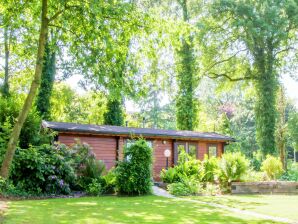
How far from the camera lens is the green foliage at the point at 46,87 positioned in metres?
21.5

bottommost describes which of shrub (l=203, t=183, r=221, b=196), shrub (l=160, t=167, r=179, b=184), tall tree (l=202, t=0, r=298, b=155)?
shrub (l=203, t=183, r=221, b=196)

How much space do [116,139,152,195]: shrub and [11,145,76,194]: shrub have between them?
1870 mm

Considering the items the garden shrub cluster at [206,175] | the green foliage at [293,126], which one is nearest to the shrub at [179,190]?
the garden shrub cluster at [206,175]

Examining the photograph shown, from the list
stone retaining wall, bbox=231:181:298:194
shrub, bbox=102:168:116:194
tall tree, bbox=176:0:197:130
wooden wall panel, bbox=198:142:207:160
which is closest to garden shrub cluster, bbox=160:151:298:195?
stone retaining wall, bbox=231:181:298:194

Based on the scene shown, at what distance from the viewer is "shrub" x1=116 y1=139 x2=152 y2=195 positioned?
38.3 feet

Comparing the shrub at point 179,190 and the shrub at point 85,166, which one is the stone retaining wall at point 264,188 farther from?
the shrub at point 85,166

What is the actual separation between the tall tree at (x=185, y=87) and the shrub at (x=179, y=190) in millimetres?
13640

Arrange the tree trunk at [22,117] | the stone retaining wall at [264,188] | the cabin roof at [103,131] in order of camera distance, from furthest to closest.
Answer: the cabin roof at [103,131]
the stone retaining wall at [264,188]
the tree trunk at [22,117]

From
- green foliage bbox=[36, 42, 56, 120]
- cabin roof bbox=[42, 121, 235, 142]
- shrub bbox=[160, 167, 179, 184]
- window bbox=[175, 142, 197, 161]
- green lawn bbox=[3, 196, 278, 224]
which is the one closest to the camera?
green lawn bbox=[3, 196, 278, 224]

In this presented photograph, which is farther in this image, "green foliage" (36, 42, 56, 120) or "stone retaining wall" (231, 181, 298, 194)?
"green foliage" (36, 42, 56, 120)

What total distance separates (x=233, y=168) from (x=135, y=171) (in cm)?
419

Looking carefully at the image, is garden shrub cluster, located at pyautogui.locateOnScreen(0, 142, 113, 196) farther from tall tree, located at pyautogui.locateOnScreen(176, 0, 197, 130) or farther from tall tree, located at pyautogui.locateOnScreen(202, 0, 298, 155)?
tall tree, located at pyautogui.locateOnScreen(202, 0, 298, 155)


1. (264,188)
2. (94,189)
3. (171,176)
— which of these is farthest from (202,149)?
(94,189)

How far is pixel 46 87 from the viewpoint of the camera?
21.9 metres
